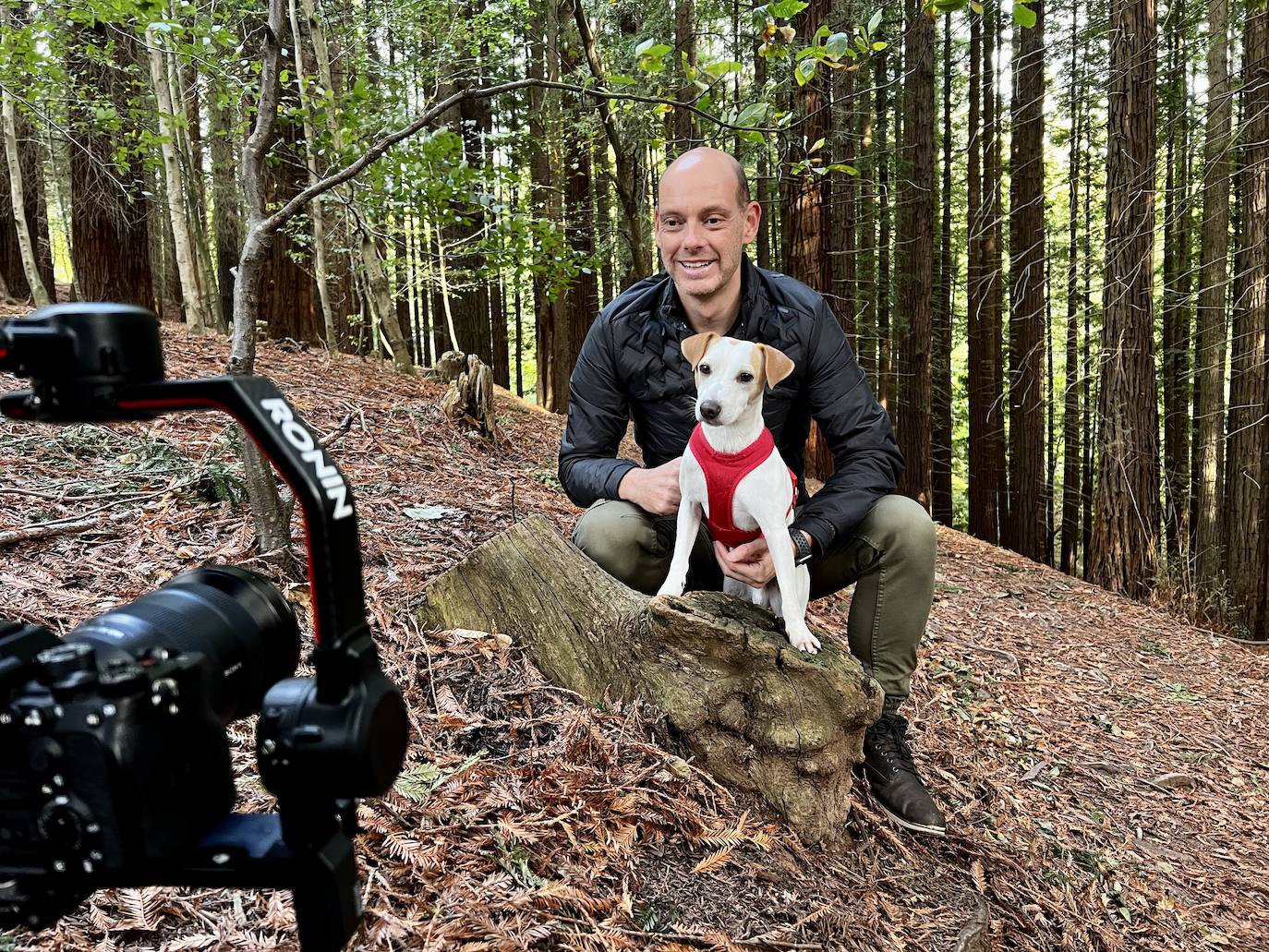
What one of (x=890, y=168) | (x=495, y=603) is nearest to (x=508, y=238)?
(x=495, y=603)

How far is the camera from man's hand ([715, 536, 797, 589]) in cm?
285

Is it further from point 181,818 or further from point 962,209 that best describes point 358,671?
point 962,209

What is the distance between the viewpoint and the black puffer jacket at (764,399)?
3057 mm

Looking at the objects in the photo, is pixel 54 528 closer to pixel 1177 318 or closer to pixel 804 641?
pixel 804 641

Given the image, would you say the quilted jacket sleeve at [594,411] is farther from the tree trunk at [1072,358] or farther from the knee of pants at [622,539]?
the tree trunk at [1072,358]

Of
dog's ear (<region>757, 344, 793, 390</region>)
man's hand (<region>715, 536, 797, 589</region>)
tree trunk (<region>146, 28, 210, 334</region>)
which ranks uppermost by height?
tree trunk (<region>146, 28, 210, 334</region>)

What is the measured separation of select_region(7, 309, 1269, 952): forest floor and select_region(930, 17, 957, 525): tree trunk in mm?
10615

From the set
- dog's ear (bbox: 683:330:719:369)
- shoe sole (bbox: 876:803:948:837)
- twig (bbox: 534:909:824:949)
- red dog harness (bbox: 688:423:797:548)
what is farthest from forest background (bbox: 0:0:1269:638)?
shoe sole (bbox: 876:803:948:837)

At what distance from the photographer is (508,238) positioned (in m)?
7.39

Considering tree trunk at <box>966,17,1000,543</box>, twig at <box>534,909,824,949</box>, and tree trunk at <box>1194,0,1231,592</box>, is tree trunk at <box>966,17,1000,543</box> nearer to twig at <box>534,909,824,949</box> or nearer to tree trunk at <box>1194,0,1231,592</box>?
tree trunk at <box>1194,0,1231,592</box>

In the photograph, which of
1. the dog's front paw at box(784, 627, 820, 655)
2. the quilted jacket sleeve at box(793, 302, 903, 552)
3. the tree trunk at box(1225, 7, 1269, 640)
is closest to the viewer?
the dog's front paw at box(784, 627, 820, 655)

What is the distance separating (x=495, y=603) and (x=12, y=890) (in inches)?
73.3

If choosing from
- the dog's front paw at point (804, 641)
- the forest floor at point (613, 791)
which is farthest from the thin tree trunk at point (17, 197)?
the dog's front paw at point (804, 641)

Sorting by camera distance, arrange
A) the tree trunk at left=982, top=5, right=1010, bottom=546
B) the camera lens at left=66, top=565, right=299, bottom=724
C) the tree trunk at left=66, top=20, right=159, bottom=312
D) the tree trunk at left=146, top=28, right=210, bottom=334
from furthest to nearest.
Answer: the tree trunk at left=982, top=5, right=1010, bottom=546, the tree trunk at left=66, top=20, right=159, bottom=312, the tree trunk at left=146, top=28, right=210, bottom=334, the camera lens at left=66, top=565, right=299, bottom=724
